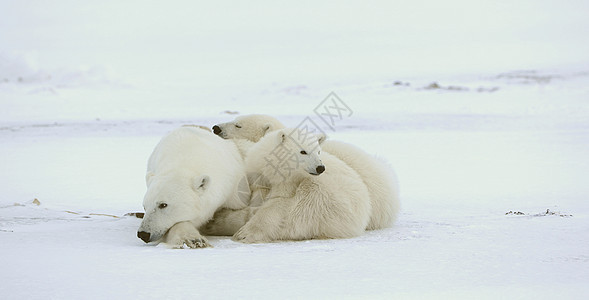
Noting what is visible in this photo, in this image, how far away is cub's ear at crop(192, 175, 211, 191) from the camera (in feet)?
12.2

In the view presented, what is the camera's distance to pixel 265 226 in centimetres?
380

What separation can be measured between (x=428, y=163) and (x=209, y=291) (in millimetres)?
5813

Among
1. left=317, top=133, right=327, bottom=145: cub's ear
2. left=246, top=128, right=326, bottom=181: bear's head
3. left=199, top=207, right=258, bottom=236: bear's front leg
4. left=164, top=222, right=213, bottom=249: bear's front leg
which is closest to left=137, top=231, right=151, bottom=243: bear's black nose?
left=164, top=222, right=213, bottom=249: bear's front leg

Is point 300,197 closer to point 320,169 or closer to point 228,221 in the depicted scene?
point 320,169

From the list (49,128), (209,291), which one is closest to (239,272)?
(209,291)

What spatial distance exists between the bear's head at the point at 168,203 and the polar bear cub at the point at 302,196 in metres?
0.34

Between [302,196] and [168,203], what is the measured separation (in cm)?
79

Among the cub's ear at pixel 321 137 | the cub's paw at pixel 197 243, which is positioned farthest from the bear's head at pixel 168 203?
the cub's ear at pixel 321 137

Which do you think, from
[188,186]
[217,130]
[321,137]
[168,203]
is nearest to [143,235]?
[168,203]

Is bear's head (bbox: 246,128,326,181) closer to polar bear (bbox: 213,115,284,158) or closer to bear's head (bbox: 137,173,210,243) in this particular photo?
bear's head (bbox: 137,173,210,243)

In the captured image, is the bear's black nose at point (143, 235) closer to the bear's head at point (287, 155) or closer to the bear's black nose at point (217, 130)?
the bear's head at point (287, 155)

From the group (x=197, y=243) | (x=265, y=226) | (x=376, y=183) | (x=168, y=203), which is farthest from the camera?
(x=376, y=183)

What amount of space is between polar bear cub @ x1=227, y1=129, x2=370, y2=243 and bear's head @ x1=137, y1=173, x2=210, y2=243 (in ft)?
1.13

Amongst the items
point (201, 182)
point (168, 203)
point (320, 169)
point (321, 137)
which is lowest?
point (168, 203)
